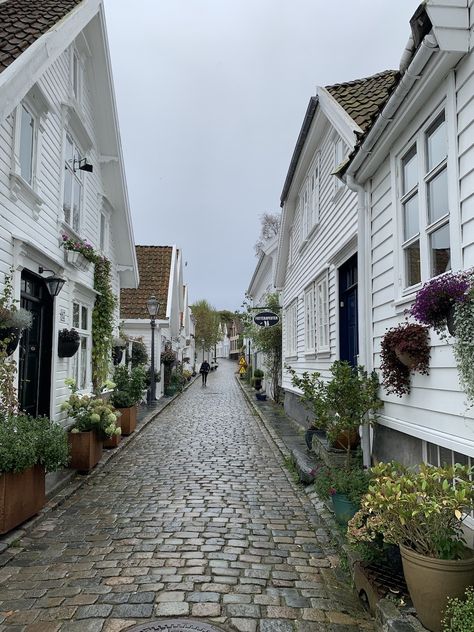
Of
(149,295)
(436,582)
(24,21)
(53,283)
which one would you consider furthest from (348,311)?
(149,295)

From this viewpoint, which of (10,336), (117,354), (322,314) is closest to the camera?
(10,336)

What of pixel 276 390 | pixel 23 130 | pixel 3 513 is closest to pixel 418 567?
pixel 3 513

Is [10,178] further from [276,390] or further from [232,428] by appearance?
[276,390]

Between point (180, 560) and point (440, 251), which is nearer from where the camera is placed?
point (440, 251)

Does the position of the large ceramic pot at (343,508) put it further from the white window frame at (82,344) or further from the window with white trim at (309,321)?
the white window frame at (82,344)

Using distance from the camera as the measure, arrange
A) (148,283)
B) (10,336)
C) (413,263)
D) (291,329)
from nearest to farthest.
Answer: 1. (413,263)
2. (10,336)
3. (291,329)
4. (148,283)

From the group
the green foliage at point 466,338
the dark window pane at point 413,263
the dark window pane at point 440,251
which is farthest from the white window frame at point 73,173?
the green foliage at point 466,338

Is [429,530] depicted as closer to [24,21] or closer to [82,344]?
[24,21]

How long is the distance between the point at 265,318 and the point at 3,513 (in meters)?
12.3

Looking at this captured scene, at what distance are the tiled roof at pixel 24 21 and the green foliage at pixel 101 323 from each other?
183 inches

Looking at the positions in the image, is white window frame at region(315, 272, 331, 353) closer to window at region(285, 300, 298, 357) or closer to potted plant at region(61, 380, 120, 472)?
window at region(285, 300, 298, 357)

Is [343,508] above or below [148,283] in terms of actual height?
below

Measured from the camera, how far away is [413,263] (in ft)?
16.7

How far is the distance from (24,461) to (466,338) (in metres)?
4.26
